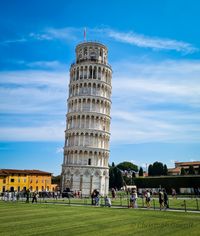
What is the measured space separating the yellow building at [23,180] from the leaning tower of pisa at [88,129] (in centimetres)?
2890

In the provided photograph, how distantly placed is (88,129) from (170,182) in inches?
1025

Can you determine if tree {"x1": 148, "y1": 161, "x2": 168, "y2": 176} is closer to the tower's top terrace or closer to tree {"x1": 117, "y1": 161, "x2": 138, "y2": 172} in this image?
tree {"x1": 117, "y1": 161, "x2": 138, "y2": 172}

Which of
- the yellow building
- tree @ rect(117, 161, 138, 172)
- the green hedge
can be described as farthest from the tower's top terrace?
tree @ rect(117, 161, 138, 172)

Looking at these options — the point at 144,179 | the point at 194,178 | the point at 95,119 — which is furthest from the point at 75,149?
the point at 194,178

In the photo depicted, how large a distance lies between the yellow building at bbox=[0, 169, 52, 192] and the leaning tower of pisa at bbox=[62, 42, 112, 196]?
94.8ft

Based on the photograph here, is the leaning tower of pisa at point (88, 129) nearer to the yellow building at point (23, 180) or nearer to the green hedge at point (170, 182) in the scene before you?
the green hedge at point (170, 182)

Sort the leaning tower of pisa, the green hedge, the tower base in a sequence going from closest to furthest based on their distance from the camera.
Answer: the tower base, the leaning tower of pisa, the green hedge

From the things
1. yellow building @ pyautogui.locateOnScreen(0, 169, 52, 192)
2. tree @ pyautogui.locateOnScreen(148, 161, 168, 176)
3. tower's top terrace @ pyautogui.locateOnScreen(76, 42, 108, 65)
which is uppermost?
tower's top terrace @ pyautogui.locateOnScreen(76, 42, 108, 65)

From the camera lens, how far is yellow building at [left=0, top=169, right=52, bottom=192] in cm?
9494

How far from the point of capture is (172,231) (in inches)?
595

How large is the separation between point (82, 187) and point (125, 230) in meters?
58.0

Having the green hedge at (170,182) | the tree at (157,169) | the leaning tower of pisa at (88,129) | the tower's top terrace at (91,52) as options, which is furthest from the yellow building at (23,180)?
the tower's top terrace at (91,52)

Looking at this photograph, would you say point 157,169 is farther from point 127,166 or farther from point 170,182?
point 170,182

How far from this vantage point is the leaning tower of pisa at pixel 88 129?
239 ft
